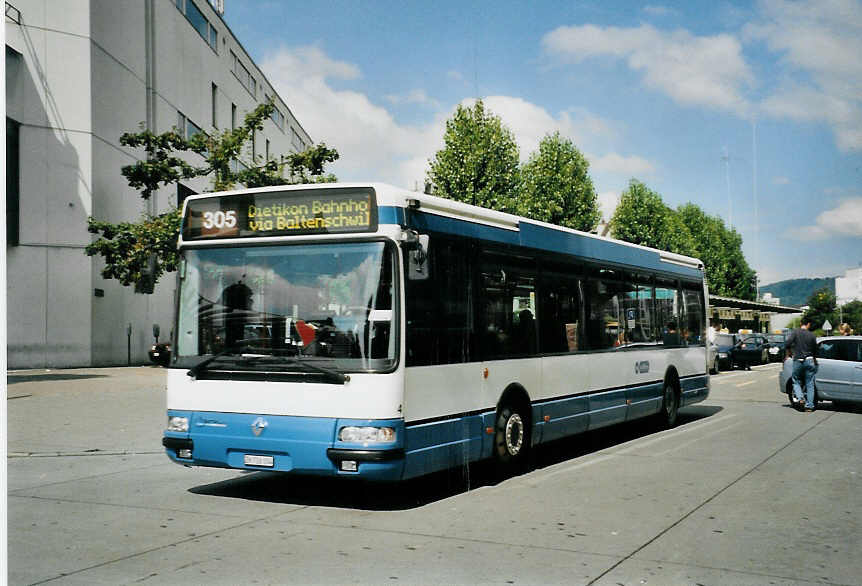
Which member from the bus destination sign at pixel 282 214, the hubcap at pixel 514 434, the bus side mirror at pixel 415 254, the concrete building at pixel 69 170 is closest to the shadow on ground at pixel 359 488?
the hubcap at pixel 514 434

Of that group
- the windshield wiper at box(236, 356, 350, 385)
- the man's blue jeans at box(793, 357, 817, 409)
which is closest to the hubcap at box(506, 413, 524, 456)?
the windshield wiper at box(236, 356, 350, 385)

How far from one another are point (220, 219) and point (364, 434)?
255 centimetres

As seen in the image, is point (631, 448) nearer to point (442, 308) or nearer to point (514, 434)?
point (514, 434)

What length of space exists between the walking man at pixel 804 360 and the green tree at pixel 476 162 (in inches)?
1023

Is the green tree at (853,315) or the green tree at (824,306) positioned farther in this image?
the green tree at (824,306)

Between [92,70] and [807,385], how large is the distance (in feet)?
84.5

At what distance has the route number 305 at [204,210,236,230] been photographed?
326 inches

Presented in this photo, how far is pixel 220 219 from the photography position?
8320mm

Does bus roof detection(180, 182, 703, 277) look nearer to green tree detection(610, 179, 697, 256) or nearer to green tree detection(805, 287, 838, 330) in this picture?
green tree detection(610, 179, 697, 256)

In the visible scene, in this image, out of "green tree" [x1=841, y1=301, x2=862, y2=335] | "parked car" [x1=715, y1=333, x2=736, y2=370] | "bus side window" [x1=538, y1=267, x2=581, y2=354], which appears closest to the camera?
"bus side window" [x1=538, y1=267, x2=581, y2=354]

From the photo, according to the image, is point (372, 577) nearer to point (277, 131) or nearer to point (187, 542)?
point (187, 542)

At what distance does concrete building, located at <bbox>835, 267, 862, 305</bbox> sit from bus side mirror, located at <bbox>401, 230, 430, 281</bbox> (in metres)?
187

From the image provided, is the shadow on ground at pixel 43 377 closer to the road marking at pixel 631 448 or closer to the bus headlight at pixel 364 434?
the road marking at pixel 631 448

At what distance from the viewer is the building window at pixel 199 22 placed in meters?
41.2
